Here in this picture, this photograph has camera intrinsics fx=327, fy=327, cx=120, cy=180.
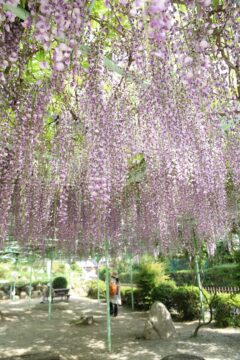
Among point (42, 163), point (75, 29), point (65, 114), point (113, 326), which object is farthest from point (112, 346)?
point (75, 29)

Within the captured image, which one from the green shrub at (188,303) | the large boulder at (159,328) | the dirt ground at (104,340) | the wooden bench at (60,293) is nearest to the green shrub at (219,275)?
the green shrub at (188,303)

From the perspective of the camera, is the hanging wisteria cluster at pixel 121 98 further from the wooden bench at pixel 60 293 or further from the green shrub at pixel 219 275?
the wooden bench at pixel 60 293

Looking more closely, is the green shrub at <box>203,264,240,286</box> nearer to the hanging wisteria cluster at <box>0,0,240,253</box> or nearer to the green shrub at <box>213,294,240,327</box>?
the green shrub at <box>213,294,240,327</box>

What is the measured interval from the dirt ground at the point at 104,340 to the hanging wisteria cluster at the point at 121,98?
2.32 m

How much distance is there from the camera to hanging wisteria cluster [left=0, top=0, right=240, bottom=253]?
2.23 meters

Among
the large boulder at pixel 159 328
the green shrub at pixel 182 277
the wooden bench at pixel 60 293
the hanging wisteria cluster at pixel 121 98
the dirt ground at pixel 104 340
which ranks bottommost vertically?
the dirt ground at pixel 104 340

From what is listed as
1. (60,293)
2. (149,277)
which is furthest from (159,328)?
(60,293)

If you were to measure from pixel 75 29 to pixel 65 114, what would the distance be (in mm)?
2010

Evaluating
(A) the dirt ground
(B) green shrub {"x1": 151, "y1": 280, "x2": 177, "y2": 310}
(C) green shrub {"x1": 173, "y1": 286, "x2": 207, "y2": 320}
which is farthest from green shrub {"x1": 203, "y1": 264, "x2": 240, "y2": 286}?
(A) the dirt ground

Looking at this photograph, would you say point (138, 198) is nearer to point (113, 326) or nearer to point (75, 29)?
point (113, 326)

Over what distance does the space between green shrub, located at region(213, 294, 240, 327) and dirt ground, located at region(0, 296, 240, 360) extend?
201 mm

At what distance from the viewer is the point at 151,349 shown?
6.25 meters

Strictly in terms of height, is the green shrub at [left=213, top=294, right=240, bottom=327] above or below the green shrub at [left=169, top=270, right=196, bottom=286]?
below

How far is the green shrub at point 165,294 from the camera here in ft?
33.4
